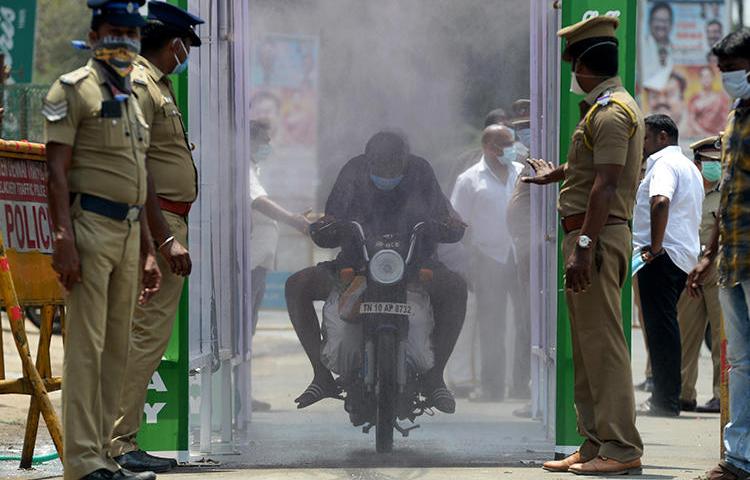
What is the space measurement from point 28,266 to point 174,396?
92 centimetres

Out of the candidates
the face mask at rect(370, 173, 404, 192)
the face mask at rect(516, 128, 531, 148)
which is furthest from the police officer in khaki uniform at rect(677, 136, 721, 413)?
the face mask at rect(370, 173, 404, 192)

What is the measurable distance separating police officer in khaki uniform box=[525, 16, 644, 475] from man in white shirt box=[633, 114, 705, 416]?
315cm

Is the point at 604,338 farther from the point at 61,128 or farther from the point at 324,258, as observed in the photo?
the point at 61,128

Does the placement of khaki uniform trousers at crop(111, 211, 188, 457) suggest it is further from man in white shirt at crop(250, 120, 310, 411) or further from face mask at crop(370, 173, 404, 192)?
face mask at crop(370, 173, 404, 192)

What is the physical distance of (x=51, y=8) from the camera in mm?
21938

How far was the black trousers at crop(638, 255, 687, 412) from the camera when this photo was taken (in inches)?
362

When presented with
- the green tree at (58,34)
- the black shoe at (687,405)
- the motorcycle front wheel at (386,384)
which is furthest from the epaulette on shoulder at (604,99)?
the green tree at (58,34)

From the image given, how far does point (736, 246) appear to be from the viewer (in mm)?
5547

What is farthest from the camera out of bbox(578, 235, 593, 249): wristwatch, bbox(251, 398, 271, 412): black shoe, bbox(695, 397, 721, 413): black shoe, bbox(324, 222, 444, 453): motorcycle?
bbox(695, 397, 721, 413): black shoe

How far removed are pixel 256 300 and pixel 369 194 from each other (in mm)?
958

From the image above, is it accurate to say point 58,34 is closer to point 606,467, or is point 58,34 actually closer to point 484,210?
point 484,210

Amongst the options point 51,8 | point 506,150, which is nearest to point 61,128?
point 506,150

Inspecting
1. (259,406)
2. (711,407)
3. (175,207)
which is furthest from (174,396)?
(711,407)

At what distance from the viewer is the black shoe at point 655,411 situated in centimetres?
918
